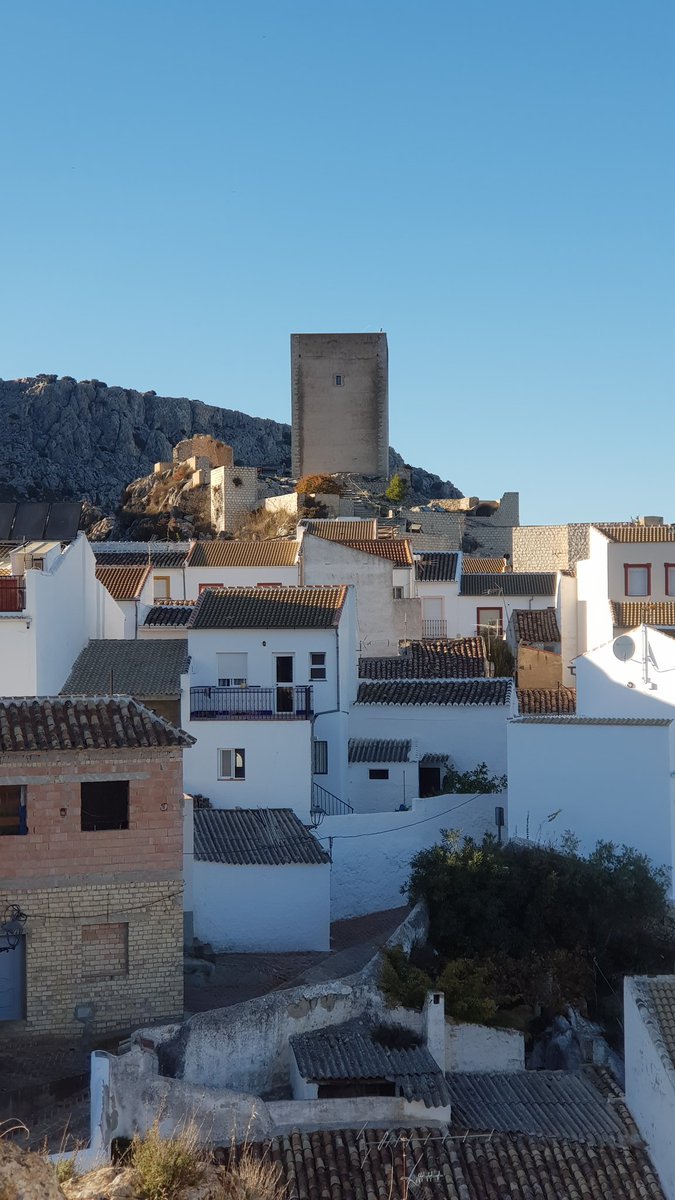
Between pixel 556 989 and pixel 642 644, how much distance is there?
9.43 meters

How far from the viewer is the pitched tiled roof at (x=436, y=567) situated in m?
47.7

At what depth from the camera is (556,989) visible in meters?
19.7

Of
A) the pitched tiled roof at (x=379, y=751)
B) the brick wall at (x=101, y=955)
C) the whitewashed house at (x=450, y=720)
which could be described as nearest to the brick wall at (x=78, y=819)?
the brick wall at (x=101, y=955)

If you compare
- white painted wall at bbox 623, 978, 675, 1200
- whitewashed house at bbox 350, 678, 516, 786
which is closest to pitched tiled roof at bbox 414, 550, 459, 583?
whitewashed house at bbox 350, 678, 516, 786

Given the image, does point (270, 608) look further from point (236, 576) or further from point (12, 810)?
point (236, 576)

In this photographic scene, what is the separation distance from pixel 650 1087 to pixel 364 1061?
12.5 ft

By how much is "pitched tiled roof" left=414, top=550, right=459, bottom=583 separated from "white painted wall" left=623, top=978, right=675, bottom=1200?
98.8 feet

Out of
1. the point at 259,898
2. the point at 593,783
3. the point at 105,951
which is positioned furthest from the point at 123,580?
the point at 105,951

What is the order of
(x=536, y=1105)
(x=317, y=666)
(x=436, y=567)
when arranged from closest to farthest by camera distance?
(x=536, y=1105) → (x=317, y=666) → (x=436, y=567)

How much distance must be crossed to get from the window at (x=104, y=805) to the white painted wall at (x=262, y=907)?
3.54 meters

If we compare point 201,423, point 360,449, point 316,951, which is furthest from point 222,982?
point 201,423

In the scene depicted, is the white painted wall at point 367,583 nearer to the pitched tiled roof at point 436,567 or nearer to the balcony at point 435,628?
the balcony at point 435,628

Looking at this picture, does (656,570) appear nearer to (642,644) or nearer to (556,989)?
(642,644)

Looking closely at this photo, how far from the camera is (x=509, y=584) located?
48125 mm
